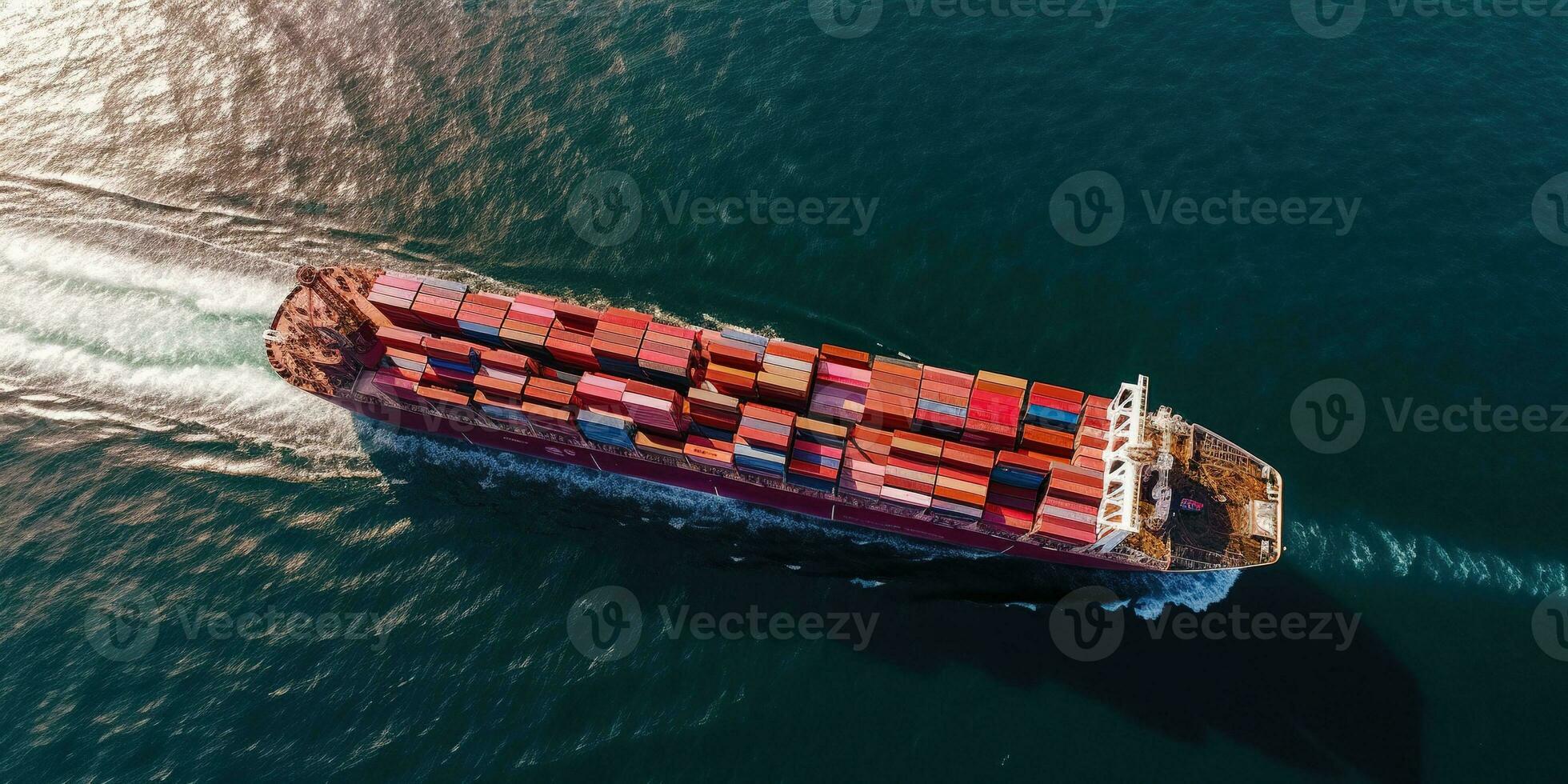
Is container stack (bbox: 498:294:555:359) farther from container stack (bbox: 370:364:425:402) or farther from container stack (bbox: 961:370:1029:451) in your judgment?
container stack (bbox: 961:370:1029:451)

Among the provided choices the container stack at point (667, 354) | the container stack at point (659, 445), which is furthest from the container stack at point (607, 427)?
the container stack at point (667, 354)

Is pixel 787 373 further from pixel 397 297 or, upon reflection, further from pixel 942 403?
pixel 397 297

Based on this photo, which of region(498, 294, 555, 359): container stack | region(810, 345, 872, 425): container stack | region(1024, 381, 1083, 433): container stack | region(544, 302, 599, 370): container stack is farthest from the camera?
region(498, 294, 555, 359): container stack

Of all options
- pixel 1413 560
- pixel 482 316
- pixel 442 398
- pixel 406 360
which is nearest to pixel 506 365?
pixel 482 316

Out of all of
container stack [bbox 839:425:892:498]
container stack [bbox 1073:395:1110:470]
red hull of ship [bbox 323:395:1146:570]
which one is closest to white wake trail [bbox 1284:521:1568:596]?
red hull of ship [bbox 323:395:1146:570]

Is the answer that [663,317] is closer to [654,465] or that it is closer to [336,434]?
[654,465]
